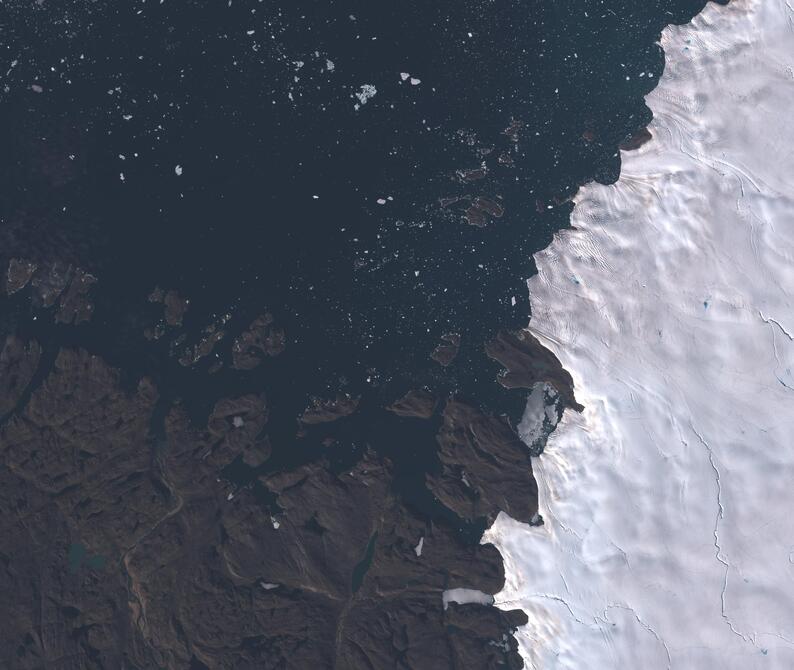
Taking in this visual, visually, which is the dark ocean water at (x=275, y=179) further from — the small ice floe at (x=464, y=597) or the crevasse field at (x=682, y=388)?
the crevasse field at (x=682, y=388)

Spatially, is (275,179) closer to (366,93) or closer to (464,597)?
(366,93)

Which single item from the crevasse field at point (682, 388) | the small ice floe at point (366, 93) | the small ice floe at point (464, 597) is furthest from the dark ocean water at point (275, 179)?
the crevasse field at point (682, 388)

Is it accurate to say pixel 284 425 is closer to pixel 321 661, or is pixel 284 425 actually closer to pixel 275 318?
pixel 275 318

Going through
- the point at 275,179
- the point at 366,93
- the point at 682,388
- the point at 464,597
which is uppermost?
the point at 366,93

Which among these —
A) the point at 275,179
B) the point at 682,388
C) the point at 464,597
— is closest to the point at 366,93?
the point at 275,179

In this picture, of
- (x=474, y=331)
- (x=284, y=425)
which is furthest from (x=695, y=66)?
(x=284, y=425)

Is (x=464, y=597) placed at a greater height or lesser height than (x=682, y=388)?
lesser

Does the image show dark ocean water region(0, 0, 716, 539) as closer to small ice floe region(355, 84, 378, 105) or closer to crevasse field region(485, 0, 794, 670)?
small ice floe region(355, 84, 378, 105)
